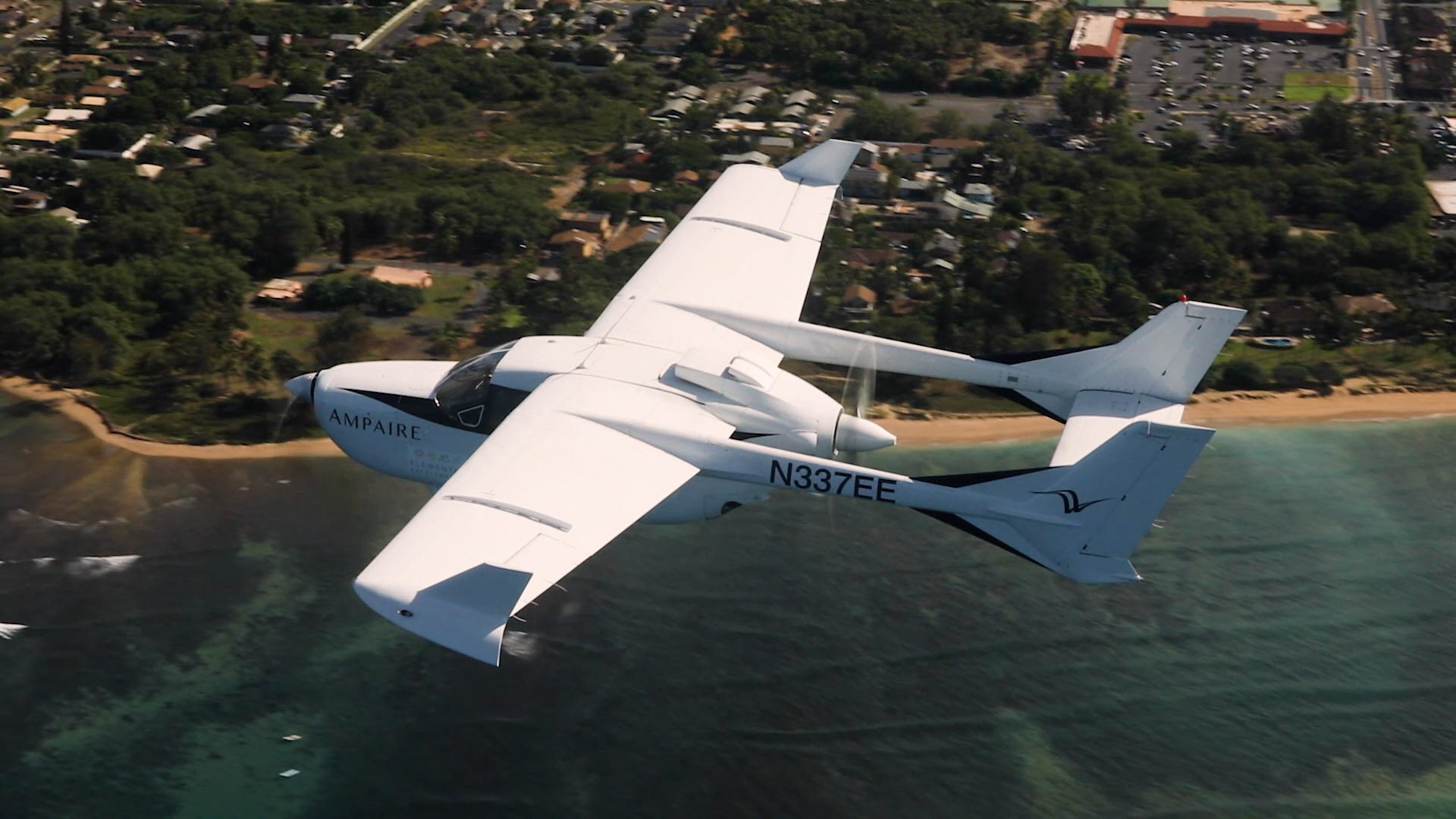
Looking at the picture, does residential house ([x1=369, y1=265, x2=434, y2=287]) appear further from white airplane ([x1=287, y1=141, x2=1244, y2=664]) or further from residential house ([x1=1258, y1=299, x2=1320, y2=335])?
residential house ([x1=1258, y1=299, x2=1320, y2=335])

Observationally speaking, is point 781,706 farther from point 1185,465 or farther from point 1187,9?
point 1187,9

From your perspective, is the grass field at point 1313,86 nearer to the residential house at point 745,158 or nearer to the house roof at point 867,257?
the residential house at point 745,158

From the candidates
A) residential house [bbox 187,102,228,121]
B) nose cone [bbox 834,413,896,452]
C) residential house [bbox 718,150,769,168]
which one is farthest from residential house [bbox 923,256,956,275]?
residential house [bbox 187,102,228,121]

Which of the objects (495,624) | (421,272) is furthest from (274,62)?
(495,624)

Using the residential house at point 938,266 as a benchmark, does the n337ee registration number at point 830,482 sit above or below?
above

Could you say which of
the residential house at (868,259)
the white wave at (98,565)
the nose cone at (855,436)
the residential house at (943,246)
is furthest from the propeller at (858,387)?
the residential house at (943,246)

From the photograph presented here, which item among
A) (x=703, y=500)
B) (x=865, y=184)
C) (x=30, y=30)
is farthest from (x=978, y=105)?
(x=30, y=30)
